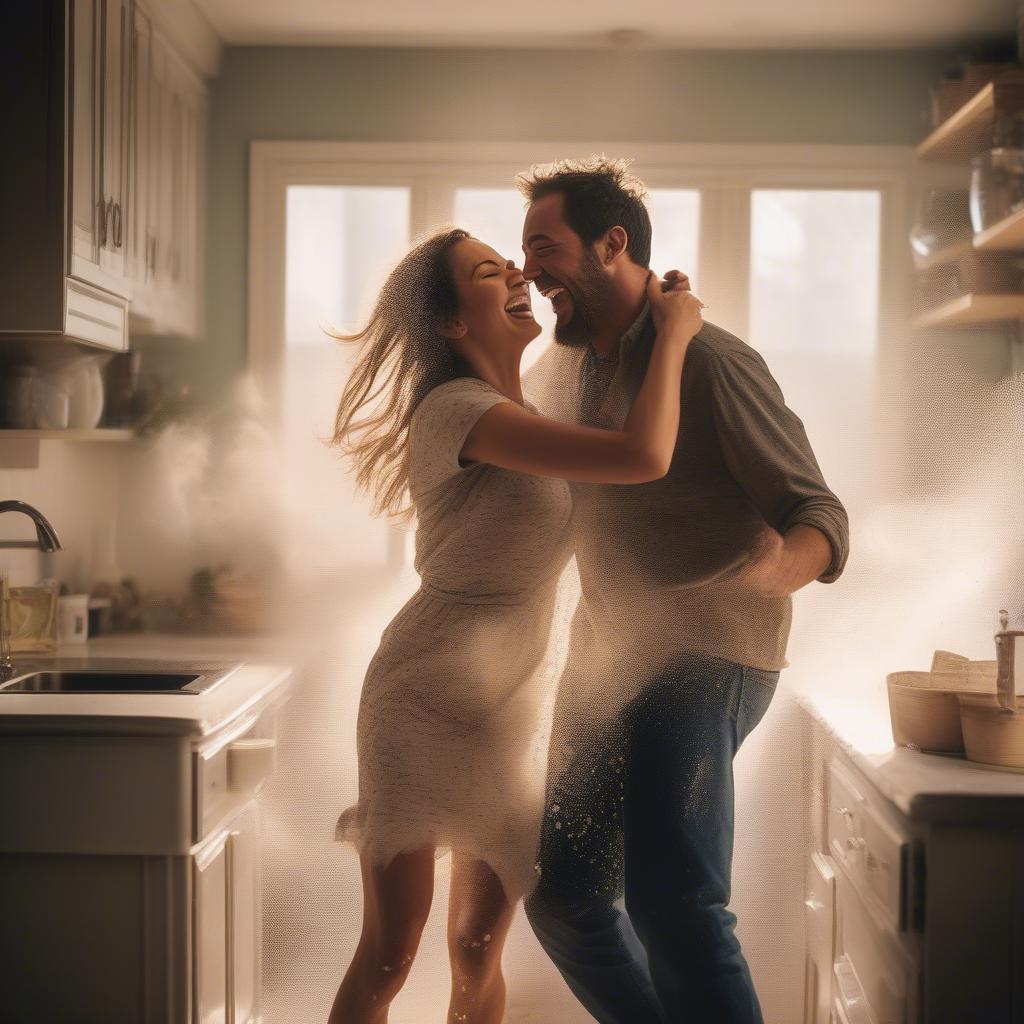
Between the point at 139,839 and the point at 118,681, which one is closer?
the point at 139,839

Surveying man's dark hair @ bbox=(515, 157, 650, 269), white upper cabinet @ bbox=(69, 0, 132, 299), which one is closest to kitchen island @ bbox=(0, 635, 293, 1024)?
white upper cabinet @ bbox=(69, 0, 132, 299)

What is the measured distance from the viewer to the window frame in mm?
1156

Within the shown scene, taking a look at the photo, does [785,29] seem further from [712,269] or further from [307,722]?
[307,722]

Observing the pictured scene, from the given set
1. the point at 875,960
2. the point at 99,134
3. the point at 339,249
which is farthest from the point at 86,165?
the point at 875,960

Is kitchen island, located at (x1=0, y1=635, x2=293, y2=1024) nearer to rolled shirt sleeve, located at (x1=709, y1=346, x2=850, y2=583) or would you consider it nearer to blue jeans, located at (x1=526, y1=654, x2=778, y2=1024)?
blue jeans, located at (x1=526, y1=654, x2=778, y2=1024)

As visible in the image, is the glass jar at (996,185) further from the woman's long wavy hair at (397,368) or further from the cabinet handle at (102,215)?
the cabinet handle at (102,215)

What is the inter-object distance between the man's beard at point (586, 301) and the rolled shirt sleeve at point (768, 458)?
0.41ft

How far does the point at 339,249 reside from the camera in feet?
3.88

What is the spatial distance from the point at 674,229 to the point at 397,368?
0.32 metres

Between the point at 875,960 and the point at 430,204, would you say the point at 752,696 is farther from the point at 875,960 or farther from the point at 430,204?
the point at 430,204

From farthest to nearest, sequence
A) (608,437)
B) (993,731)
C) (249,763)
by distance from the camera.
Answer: (249,763), (993,731), (608,437)

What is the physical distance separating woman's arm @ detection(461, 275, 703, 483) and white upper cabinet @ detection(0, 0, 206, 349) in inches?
17.0

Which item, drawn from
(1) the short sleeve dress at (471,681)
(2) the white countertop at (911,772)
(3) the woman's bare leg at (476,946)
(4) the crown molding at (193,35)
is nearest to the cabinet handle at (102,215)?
(4) the crown molding at (193,35)

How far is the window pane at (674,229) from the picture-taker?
3.73 feet
